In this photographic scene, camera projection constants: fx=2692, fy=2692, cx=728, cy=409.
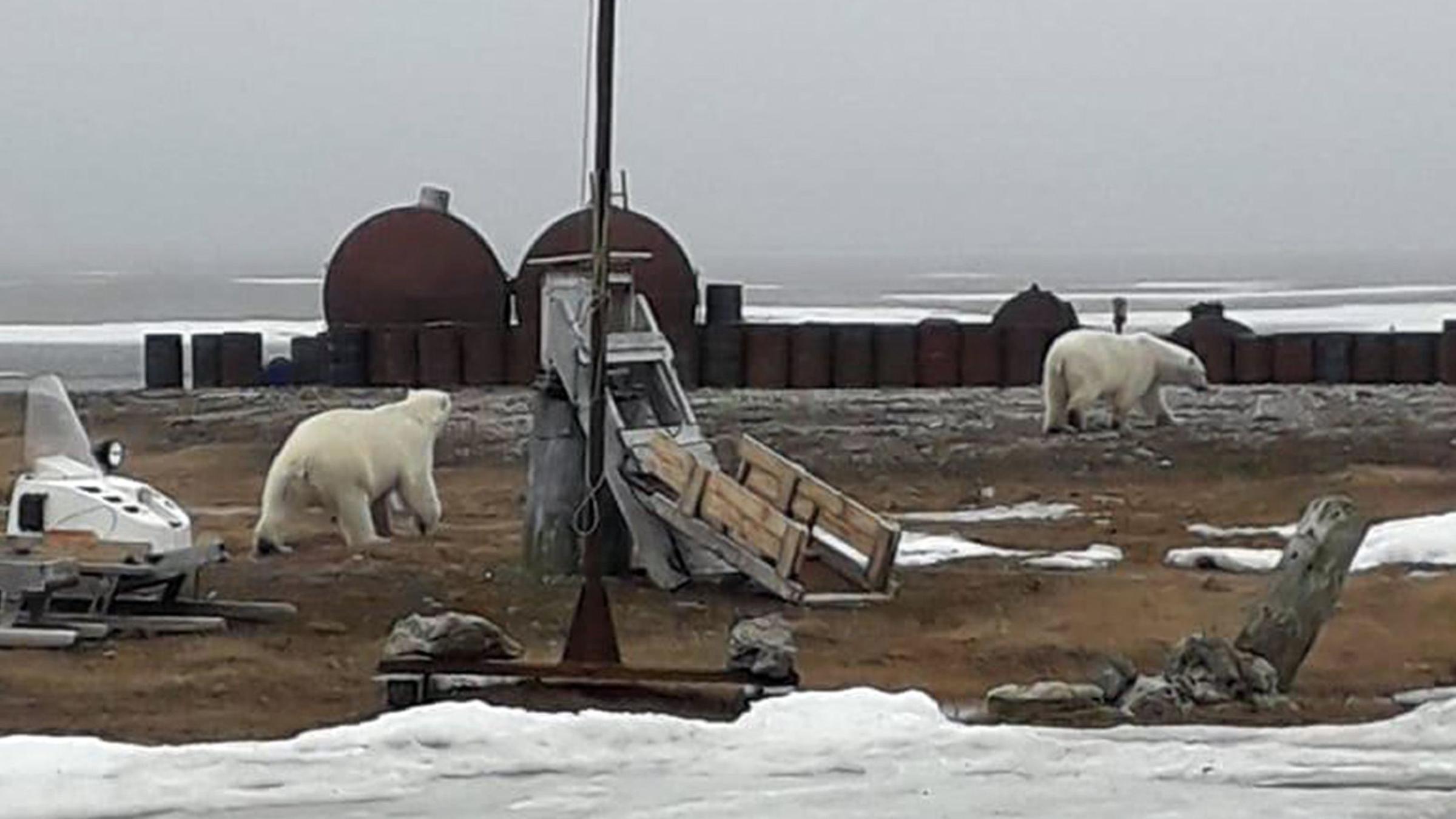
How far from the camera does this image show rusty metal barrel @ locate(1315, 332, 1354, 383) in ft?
126

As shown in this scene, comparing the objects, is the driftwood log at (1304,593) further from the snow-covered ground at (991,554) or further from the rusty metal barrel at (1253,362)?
the rusty metal barrel at (1253,362)

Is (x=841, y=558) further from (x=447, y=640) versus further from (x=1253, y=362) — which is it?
(x=1253, y=362)

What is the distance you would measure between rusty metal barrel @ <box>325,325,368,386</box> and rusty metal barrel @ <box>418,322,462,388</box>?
771 millimetres

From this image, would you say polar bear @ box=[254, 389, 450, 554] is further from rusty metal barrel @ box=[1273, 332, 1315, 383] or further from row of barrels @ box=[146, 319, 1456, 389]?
rusty metal barrel @ box=[1273, 332, 1315, 383]

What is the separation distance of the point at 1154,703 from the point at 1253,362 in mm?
27596

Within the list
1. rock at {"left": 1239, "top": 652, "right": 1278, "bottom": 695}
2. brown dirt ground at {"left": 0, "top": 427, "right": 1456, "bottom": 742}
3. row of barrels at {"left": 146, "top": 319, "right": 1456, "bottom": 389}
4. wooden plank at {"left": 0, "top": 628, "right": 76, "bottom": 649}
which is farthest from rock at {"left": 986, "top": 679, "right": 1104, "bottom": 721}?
row of barrels at {"left": 146, "top": 319, "right": 1456, "bottom": 389}

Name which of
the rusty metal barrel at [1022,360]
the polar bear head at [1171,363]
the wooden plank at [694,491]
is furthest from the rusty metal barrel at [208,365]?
the wooden plank at [694,491]

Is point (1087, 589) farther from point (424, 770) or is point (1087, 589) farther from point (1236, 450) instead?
point (1236, 450)

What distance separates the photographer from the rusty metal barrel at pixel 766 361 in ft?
122

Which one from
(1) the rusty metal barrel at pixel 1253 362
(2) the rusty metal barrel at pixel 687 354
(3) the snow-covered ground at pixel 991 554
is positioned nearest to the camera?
(3) the snow-covered ground at pixel 991 554

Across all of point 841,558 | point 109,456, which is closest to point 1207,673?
point 841,558

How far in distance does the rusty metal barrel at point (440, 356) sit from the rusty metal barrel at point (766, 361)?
4.00m

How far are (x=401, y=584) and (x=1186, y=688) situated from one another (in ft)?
19.7

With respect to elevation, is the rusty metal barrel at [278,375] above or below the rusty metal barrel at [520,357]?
below
